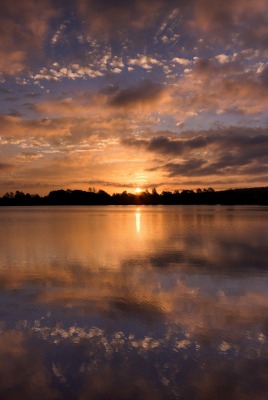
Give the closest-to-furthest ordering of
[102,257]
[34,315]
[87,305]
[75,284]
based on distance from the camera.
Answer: [34,315] < [87,305] < [75,284] < [102,257]

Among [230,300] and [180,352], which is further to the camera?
[230,300]

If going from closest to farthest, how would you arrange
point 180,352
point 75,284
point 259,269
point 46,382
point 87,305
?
point 46,382
point 180,352
point 87,305
point 75,284
point 259,269

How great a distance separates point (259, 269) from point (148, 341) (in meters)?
11.1

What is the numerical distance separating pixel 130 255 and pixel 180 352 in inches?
600

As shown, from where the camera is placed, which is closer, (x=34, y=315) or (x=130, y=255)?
(x=34, y=315)

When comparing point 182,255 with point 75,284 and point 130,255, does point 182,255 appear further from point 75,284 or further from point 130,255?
point 75,284

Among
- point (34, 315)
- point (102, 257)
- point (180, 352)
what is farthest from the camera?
point (102, 257)

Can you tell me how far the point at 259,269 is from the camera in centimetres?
1791

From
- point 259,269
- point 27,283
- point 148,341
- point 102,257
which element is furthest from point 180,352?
point 102,257

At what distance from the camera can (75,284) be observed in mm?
15133

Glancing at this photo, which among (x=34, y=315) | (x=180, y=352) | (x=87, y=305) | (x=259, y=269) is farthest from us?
(x=259, y=269)

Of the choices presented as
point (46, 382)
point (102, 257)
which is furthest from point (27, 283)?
point (46, 382)

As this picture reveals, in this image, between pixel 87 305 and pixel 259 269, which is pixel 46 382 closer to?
pixel 87 305

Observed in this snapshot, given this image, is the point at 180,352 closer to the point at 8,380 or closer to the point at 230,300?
the point at 8,380
